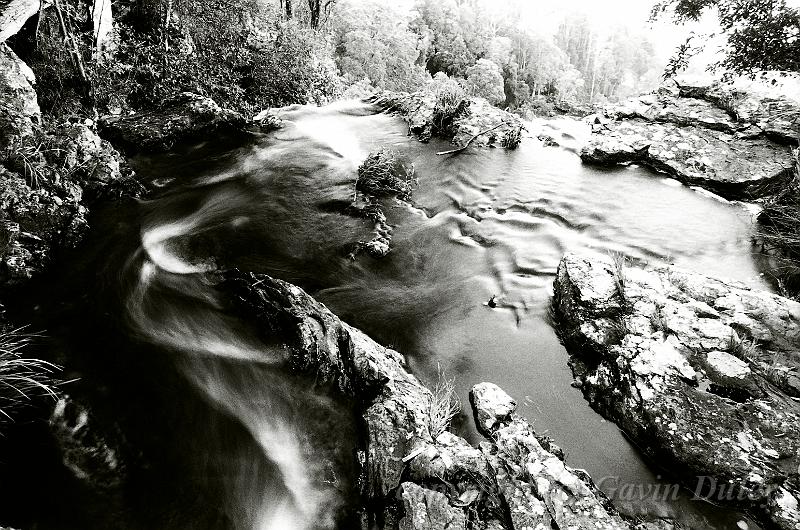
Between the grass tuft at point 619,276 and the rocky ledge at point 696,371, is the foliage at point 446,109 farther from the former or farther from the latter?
the grass tuft at point 619,276

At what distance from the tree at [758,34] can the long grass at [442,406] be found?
353 inches

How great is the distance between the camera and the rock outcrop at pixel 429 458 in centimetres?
290

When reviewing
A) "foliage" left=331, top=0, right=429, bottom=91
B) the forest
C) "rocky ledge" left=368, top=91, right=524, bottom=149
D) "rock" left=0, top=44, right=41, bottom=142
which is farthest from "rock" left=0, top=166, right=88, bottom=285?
"foliage" left=331, top=0, right=429, bottom=91

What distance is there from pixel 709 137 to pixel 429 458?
9185 mm

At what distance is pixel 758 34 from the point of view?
8016 mm

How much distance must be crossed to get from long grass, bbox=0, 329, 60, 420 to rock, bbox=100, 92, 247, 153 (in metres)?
5.59

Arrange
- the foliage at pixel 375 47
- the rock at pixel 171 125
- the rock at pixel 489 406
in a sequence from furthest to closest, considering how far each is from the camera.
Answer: the foliage at pixel 375 47, the rock at pixel 171 125, the rock at pixel 489 406

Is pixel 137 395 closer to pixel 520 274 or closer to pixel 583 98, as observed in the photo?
pixel 520 274

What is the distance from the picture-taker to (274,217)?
7.53m

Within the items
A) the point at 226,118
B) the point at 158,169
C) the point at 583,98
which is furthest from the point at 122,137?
the point at 583,98

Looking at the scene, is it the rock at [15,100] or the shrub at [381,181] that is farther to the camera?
the shrub at [381,181]

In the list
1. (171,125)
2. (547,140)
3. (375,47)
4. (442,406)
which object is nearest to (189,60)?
(171,125)

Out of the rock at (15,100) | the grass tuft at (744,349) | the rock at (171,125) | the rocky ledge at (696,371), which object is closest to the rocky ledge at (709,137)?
the rocky ledge at (696,371)

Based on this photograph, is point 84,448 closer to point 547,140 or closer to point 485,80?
point 547,140
